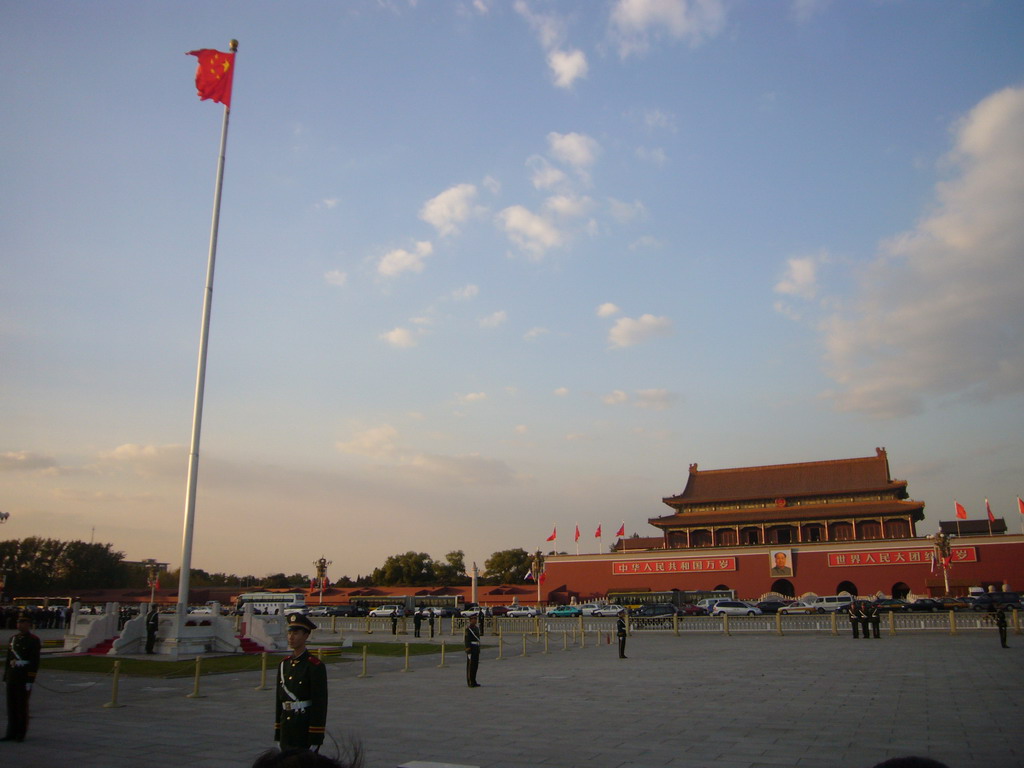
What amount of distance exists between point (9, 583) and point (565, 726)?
72.6 metres

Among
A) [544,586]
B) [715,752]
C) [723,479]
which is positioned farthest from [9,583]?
[715,752]

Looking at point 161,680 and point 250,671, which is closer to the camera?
point 161,680

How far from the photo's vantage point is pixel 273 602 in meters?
54.8

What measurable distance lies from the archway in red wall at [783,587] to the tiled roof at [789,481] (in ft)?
20.8

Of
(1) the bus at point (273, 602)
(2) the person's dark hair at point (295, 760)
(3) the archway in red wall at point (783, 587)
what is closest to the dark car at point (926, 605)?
(3) the archway in red wall at point (783, 587)

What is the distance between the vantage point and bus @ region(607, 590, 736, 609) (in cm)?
4853

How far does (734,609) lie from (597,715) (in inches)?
1252

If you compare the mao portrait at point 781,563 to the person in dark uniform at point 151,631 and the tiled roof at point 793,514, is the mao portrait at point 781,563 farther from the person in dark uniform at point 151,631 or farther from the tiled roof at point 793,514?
the person in dark uniform at point 151,631

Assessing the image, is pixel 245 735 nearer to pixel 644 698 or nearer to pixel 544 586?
pixel 644 698

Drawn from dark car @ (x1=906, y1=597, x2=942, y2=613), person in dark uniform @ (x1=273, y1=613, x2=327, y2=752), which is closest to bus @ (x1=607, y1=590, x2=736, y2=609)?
dark car @ (x1=906, y1=597, x2=942, y2=613)

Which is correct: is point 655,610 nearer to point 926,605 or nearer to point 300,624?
point 926,605

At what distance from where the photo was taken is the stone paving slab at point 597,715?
8.41 metres

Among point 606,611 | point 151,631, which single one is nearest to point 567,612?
point 606,611

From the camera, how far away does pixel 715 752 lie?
8445 mm
